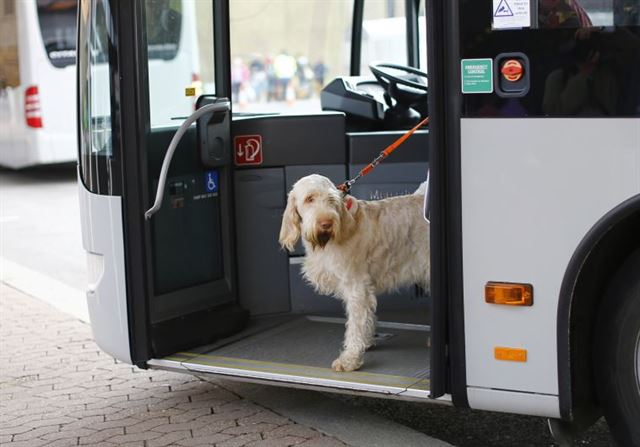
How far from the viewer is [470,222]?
412 centimetres

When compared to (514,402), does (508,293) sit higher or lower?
higher

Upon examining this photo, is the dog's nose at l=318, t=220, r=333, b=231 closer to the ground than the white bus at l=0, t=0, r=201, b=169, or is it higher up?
closer to the ground

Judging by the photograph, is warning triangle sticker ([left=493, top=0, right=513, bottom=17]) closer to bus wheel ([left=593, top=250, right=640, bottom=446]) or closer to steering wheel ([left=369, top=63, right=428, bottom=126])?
bus wheel ([left=593, top=250, right=640, bottom=446])

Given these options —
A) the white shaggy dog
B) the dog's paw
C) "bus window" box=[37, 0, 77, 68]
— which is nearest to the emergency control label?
the white shaggy dog

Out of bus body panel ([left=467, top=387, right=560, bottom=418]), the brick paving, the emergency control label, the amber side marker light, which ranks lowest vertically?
the brick paving

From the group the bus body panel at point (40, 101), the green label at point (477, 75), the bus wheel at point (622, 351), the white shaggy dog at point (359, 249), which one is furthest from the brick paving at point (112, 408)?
the bus body panel at point (40, 101)

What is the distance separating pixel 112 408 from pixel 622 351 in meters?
2.85

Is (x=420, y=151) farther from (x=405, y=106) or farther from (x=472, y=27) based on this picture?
(x=472, y=27)

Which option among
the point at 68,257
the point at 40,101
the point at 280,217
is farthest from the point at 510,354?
the point at 40,101

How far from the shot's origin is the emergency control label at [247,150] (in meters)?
6.08

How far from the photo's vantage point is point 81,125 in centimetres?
530

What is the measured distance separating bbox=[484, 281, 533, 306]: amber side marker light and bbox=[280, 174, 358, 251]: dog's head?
1.14 metres

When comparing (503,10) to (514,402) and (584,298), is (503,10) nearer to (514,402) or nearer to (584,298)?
(584,298)

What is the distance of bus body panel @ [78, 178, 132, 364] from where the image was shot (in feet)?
16.9
